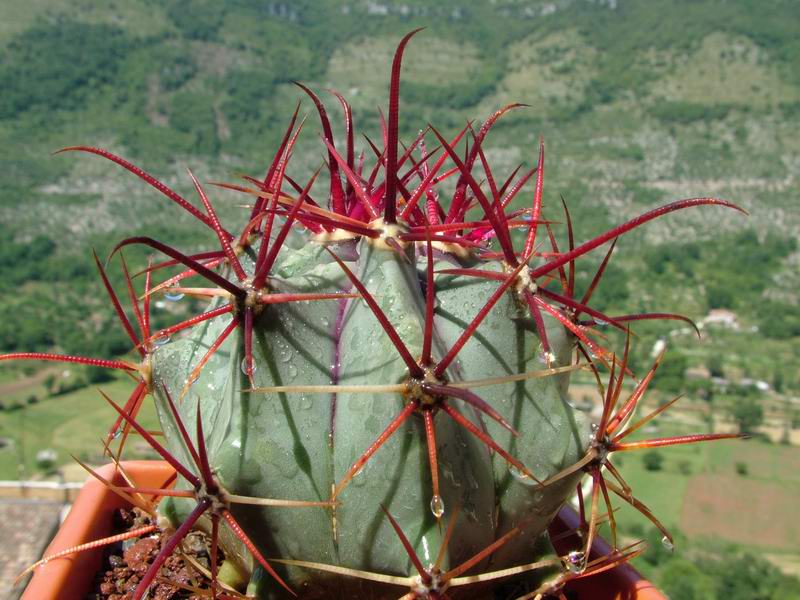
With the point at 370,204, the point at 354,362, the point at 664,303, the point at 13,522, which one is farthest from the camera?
the point at 664,303

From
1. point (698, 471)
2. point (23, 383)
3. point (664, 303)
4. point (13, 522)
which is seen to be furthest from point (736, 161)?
point (13, 522)

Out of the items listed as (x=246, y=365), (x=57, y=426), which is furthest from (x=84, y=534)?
(x=57, y=426)

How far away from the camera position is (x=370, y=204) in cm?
130

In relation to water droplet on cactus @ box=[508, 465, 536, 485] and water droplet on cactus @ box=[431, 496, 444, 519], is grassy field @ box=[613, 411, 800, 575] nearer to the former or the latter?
water droplet on cactus @ box=[508, 465, 536, 485]

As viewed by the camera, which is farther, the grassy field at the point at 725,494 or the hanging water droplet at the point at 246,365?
the grassy field at the point at 725,494

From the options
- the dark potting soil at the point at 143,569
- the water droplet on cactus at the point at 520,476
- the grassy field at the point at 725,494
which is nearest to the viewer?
the water droplet on cactus at the point at 520,476

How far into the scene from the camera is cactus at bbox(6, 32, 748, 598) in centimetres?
112

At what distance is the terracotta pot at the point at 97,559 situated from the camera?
1.51 meters

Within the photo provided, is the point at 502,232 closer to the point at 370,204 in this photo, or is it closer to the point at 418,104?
the point at 370,204

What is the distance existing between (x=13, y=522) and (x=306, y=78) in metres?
74.3

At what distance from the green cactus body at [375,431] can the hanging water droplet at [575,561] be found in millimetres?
81

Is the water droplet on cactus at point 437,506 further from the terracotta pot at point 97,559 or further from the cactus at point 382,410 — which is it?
the terracotta pot at point 97,559

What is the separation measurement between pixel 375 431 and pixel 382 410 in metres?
0.03

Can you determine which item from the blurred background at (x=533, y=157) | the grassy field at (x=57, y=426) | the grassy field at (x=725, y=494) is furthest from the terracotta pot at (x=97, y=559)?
the grassy field at (x=57, y=426)
